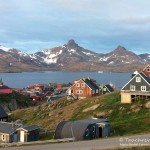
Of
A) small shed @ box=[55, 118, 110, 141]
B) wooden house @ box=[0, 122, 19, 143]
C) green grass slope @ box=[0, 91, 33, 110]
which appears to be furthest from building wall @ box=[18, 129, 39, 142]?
green grass slope @ box=[0, 91, 33, 110]

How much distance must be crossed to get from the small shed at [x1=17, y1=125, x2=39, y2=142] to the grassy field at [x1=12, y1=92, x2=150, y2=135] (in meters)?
8.79

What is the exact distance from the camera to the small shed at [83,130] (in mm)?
50406

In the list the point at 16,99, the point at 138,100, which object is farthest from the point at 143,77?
the point at 16,99

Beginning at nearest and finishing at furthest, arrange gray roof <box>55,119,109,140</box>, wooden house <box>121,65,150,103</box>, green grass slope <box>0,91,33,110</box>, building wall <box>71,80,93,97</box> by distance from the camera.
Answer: gray roof <box>55,119,109,140</box> → wooden house <box>121,65,150,103</box> → building wall <box>71,80,93,97</box> → green grass slope <box>0,91,33,110</box>

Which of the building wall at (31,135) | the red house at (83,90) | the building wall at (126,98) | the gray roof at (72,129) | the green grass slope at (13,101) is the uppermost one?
the red house at (83,90)

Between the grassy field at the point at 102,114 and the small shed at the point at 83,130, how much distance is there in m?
2.09

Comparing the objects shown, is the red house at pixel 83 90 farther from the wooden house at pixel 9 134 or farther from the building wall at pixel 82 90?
the wooden house at pixel 9 134

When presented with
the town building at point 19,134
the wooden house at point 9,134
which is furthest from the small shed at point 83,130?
the wooden house at point 9,134

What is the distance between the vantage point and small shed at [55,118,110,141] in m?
50.4

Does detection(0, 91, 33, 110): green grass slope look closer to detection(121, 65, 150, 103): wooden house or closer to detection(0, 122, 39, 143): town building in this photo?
detection(121, 65, 150, 103): wooden house

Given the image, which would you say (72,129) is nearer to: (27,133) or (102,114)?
(27,133)

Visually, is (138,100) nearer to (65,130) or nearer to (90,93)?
(65,130)

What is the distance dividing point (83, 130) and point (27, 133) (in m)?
13.8

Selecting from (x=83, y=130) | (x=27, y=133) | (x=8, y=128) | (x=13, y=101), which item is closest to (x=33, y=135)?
(x=27, y=133)
